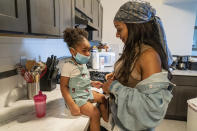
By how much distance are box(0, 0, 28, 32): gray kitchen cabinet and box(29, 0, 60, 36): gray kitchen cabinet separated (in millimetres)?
60

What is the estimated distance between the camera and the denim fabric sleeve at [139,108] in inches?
26.3

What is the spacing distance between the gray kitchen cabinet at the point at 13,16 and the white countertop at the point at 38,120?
529 mm

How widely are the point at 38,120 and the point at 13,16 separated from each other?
1.96 ft

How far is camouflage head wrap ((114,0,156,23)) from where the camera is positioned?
0.72 meters

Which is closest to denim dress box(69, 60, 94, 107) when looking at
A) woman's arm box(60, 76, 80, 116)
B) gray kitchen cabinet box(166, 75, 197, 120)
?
woman's arm box(60, 76, 80, 116)

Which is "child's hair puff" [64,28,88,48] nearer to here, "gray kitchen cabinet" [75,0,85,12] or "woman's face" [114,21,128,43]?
"woman's face" [114,21,128,43]

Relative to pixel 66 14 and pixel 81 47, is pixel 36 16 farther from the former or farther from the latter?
pixel 66 14

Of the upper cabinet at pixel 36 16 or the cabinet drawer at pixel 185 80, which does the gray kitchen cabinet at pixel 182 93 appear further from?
the upper cabinet at pixel 36 16

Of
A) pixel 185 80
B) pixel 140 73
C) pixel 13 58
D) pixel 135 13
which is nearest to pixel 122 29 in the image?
pixel 135 13

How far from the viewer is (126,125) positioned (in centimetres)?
71

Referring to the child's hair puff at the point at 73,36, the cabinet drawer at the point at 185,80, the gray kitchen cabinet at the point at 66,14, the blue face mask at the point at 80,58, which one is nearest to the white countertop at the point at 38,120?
the blue face mask at the point at 80,58

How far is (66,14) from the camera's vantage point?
1.25m

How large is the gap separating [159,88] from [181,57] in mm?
2534

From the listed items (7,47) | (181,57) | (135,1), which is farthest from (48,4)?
(181,57)
